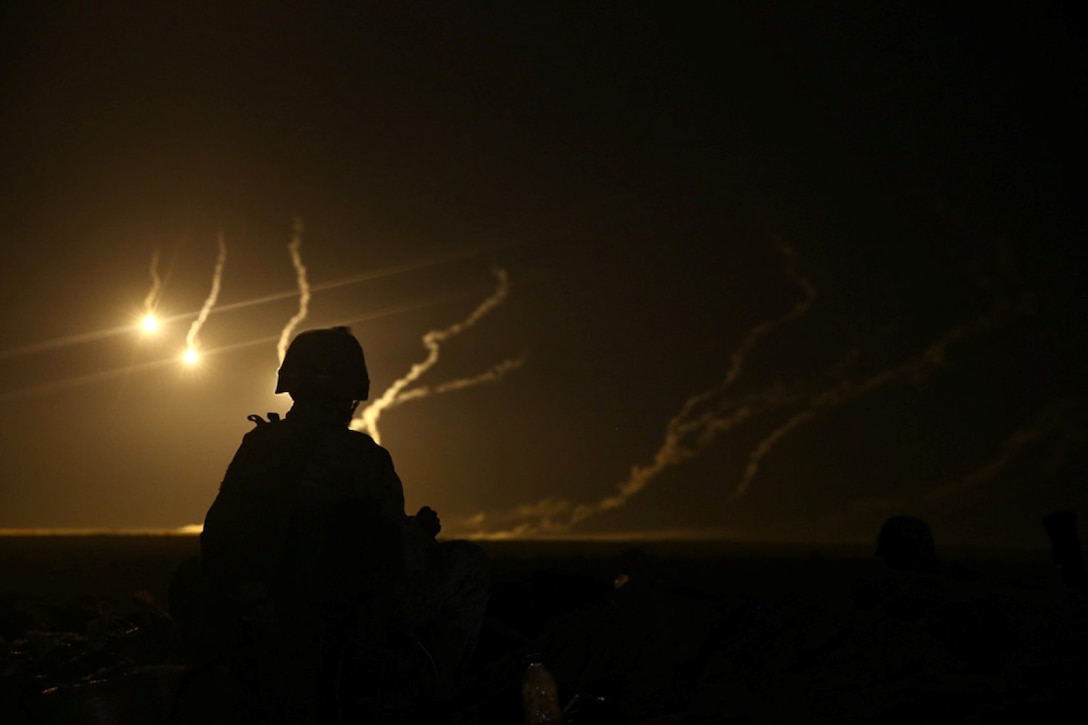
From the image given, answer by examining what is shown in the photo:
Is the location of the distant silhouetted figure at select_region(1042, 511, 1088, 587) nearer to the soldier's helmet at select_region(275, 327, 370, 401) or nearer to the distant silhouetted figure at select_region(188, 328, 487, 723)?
the distant silhouetted figure at select_region(188, 328, 487, 723)

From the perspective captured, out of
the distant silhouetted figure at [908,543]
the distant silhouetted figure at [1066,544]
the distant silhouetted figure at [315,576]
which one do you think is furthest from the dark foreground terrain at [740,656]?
the distant silhouetted figure at [1066,544]

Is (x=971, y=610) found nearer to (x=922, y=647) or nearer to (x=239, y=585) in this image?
(x=922, y=647)

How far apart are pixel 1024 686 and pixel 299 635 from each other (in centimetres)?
519

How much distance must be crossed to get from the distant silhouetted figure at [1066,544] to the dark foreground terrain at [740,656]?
630 cm

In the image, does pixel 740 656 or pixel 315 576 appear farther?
pixel 740 656

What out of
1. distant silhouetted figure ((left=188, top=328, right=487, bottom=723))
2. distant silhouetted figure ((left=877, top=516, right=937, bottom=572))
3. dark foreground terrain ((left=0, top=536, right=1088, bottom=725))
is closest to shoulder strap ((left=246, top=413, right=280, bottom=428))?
distant silhouetted figure ((left=188, top=328, right=487, bottom=723))

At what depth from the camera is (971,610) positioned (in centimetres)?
862

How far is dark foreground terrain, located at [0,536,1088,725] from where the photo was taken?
6719mm

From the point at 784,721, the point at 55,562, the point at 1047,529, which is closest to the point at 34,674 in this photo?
the point at 784,721

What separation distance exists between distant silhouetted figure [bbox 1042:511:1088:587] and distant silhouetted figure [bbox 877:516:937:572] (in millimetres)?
2116

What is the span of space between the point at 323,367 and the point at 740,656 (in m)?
4.24

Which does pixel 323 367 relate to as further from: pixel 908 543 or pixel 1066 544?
pixel 1066 544

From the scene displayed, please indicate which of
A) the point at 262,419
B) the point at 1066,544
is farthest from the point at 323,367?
the point at 1066,544

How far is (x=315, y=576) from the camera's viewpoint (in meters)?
6.53
